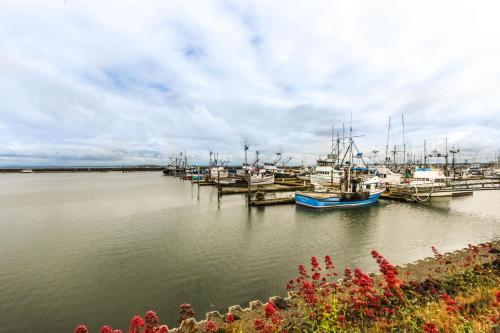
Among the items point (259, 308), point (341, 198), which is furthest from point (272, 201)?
point (259, 308)

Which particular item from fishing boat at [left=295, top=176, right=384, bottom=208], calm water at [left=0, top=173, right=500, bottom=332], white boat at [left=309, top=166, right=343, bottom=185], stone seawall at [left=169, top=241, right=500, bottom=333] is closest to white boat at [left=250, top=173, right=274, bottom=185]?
white boat at [left=309, top=166, right=343, bottom=185]

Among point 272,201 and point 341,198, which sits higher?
point 341,198

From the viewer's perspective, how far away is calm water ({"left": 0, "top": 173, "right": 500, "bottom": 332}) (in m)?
11.3

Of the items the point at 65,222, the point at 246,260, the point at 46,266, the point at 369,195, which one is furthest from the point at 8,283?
the point at 369,195

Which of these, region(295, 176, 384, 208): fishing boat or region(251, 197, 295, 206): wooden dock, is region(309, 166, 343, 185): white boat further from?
region(251, 197, 295, 206): wooden dock

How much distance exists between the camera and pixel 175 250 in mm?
18031

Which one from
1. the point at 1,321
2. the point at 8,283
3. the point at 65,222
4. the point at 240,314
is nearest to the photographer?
the point at 240,314

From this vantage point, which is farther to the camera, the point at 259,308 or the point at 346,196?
the point at 346,196

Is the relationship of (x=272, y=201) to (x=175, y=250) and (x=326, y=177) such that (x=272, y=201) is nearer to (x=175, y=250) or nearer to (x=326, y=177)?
(x=175, y=250)

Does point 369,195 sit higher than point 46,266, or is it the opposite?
point 369,195

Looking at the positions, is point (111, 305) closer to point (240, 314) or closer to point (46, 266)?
point (240, 314)

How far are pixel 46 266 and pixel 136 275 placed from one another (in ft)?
21.2

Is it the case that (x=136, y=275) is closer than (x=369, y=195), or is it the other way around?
(x=136, y=275)

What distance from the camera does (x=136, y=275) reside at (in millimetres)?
14031
